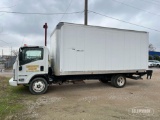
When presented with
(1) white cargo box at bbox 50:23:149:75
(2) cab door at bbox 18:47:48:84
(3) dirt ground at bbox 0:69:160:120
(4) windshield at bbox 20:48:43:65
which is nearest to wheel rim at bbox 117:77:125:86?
(1) white cargo box at bbox 50:23:149:75

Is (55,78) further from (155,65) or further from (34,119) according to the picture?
(155,65)

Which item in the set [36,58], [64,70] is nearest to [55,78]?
[64,70]

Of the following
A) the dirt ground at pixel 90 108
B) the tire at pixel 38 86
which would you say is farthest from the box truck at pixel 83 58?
the dirt ground at pixel 90 108

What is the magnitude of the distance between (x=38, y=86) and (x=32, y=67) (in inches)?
38.9

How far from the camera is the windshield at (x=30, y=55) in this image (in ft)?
30.1

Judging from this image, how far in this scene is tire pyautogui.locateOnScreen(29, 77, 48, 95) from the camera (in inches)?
371

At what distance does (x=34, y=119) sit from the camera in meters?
5.66

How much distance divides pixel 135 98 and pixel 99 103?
1.95 m

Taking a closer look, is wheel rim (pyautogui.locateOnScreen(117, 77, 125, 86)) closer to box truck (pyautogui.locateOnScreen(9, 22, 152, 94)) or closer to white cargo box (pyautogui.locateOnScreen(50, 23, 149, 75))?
box truck (pyautogui.locateOnScreen(9, 22, 152, 94))

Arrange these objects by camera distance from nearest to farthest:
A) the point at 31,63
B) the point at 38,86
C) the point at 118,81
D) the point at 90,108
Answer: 1. the point at 90,108
2. the point at 31,63
3. the point at 38,86
4. the point at 118,81

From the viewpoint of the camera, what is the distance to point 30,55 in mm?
9328

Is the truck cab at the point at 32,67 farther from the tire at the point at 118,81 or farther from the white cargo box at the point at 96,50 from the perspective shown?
the tire at the point at 118,81

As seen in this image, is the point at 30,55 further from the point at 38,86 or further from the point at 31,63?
the point at 38,86

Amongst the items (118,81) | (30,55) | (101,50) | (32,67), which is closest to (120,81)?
(118,81)
